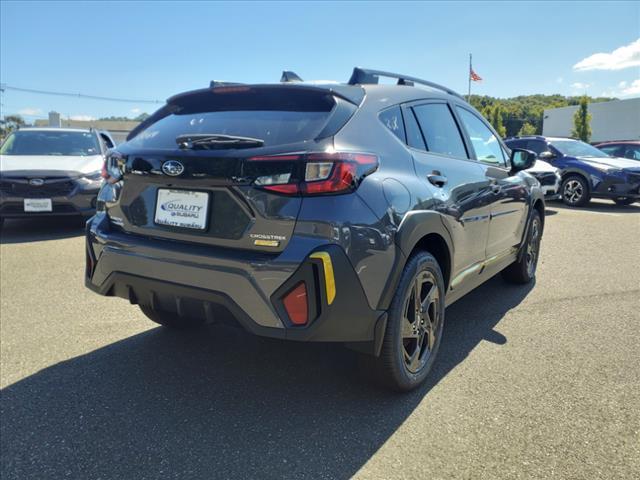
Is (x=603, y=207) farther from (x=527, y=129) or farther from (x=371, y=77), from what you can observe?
(x=527, y=129)

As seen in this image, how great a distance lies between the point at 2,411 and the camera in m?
2.60

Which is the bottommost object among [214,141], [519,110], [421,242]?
[421,242]

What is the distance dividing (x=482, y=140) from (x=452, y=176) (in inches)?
43.1

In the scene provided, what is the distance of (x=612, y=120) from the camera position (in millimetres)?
46688

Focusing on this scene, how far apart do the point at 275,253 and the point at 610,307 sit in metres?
3.33

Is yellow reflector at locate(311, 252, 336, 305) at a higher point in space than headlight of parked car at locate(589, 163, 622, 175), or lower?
lower

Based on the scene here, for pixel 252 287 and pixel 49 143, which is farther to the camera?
pixel 49 143

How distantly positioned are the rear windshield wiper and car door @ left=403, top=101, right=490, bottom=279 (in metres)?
0.96

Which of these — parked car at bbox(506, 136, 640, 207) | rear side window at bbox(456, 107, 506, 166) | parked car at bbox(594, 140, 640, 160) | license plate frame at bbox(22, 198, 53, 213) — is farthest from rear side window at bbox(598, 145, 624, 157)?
license plate frame at bbox(22, 198, 53, 213)

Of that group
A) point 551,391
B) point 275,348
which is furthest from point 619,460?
point 275,348

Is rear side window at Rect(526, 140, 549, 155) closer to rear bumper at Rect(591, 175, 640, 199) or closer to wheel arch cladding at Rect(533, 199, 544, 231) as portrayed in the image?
rear bumper at Rect(591, 175, 640, 199)

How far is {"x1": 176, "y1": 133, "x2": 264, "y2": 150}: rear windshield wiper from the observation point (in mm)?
2277

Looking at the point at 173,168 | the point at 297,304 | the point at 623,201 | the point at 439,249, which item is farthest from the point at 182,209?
the point at 623,201

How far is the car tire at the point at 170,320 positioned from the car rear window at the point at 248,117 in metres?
1.21
